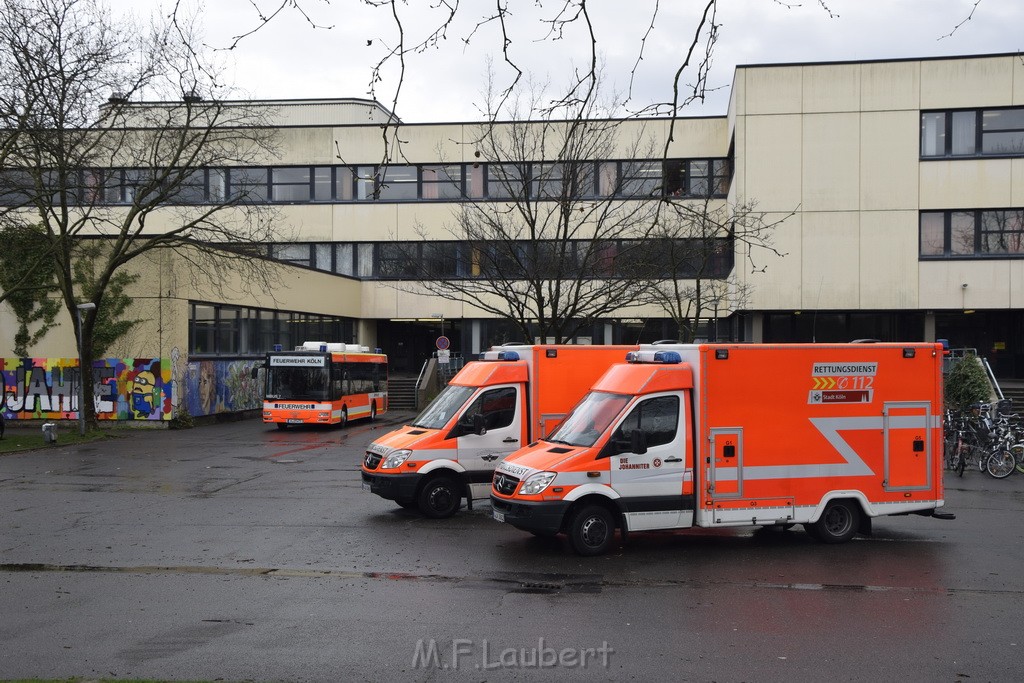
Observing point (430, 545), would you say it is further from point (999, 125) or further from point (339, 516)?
point (999, 125)

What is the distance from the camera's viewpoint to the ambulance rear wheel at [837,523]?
11094 millimetres

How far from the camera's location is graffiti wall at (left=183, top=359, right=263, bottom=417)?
31953 millimetres

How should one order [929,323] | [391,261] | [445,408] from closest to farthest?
[445,408] < [929,323] < [391,261]

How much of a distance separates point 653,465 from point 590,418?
1027 mm

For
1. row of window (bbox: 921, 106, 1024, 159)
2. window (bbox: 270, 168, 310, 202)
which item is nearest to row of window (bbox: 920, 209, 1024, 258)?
row of window (bbox: 921, 106, 1024, 159)

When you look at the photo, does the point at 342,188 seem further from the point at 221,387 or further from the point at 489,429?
the point at 489,429

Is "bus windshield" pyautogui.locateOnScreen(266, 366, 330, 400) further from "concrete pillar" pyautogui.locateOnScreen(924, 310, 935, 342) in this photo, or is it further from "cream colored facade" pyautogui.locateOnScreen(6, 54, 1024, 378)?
"concrete pillar" pyautogui.locateOnScreen(924, 310, 935, 342)

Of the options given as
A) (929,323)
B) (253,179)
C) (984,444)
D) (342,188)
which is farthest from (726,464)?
(253,179)

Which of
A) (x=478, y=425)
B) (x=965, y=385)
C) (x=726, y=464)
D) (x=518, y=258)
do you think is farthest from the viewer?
(x=965, y=385)

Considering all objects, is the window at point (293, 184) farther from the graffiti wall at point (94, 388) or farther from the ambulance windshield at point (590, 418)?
the ambulance windshield at point (590, 418)

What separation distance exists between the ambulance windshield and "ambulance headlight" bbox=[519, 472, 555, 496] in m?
0.74

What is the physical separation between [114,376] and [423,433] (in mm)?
21846

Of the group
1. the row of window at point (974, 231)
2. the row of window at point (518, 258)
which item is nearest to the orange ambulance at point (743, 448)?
the row of window at point (518, 258)

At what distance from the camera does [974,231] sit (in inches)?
1335
